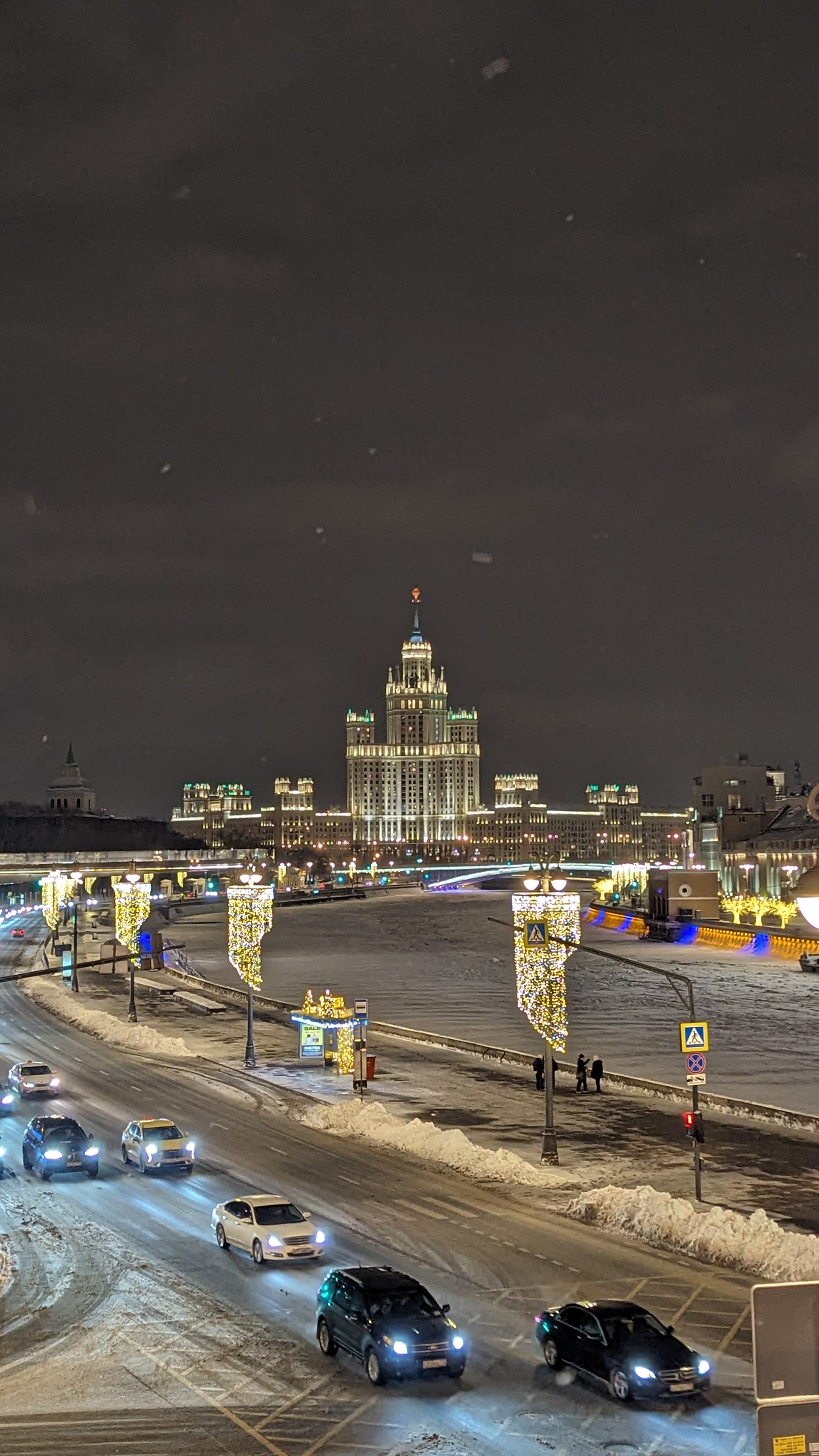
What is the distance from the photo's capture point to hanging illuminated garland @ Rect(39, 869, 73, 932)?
92000 mm

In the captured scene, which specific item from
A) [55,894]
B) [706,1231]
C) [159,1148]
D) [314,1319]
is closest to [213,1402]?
[314,1319]

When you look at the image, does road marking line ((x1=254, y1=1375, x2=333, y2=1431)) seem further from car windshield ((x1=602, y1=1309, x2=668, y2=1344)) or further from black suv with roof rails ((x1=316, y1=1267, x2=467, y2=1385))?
car windshield ((x1=602, y1=1309, x2=668, y2=1344))

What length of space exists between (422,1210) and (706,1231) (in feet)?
17.8

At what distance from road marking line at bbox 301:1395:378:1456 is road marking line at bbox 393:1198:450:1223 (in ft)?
27.4

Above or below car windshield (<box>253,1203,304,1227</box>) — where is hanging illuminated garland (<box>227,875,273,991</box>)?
above

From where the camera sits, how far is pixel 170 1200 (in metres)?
27.2

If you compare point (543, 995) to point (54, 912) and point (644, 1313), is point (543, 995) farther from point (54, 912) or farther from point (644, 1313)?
point (54, 912)

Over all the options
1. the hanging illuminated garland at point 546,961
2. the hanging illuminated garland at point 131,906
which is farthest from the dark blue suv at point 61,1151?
the hanging illuminated garland at point 131,906

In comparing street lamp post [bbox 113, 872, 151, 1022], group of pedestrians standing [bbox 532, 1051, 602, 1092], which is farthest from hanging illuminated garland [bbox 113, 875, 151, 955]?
group of pedestrians standing [bbox 532, 1051, 602, 1092]

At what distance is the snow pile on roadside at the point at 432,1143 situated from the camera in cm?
2838

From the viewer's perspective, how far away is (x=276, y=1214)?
2294 centimetres

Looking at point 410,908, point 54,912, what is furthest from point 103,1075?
point 410,908

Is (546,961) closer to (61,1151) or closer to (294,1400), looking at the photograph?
(61,1151)

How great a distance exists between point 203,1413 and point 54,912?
8125 cm
